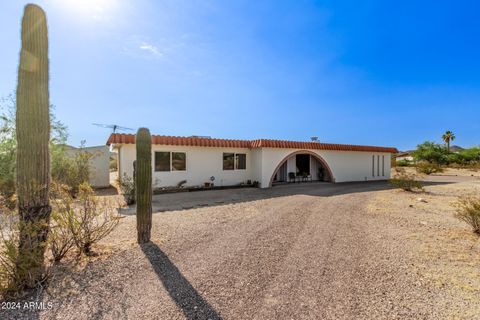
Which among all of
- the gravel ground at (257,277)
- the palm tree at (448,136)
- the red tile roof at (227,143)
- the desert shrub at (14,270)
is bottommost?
the gravel ground at (257,277)

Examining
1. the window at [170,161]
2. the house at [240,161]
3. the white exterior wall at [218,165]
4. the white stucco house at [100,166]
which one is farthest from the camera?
the white stucco house at [100,166]

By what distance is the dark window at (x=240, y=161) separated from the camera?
14.4 meters

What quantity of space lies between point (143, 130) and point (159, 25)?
17.8 feet

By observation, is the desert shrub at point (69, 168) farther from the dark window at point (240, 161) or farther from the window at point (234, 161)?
the dark window at point (240, 161)

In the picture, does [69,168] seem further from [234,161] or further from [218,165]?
[234,161]

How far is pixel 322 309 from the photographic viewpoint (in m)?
2.56

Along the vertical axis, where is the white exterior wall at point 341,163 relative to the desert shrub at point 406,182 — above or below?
above

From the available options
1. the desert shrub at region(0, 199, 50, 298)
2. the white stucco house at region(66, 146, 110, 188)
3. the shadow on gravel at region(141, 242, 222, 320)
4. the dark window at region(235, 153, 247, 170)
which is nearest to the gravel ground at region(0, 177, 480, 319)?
the shadow on gravel at region(141, 242, 222, 320)

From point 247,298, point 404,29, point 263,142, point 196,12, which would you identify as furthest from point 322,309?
point 404,29

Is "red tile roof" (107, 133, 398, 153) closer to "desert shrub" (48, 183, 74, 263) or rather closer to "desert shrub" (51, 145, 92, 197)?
"desert shrub" (51, 145, 92, 197)

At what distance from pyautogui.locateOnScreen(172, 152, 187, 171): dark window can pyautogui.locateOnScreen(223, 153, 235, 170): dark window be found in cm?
257

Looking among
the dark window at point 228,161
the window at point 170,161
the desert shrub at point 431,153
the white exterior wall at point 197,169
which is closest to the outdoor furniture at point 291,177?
the white exterior wall at point 197,169

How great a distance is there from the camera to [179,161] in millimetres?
12500

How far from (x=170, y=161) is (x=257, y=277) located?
10026 millimetres
